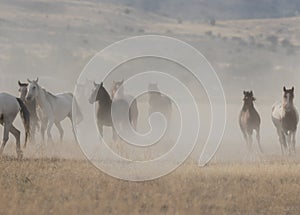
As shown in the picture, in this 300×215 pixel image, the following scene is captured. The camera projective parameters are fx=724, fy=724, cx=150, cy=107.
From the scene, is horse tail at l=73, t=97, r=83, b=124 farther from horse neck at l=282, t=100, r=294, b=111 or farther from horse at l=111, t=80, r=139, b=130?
horse neck at l=282, t=100, r=294, b=111

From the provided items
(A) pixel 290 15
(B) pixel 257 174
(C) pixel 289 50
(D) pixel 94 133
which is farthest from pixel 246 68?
(B) pixel 257 174

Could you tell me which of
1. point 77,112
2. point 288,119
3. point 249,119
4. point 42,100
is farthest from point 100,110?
point 288,119

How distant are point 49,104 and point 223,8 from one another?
403ft

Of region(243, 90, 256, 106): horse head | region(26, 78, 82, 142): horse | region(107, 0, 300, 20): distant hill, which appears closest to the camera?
region(26, 78, 82, 142): horse

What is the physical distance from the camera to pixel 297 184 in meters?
16.4

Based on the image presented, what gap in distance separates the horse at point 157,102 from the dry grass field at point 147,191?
1075 cm

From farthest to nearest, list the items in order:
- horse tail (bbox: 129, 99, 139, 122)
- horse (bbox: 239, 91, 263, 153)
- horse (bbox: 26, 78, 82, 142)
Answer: horse (bbox: 239, 91, 263, 153) < horse tail (bbox: 129, 99, 139, 122) < horse (bbox: 26, 78, 82, 142)

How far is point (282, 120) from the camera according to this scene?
2628 cm

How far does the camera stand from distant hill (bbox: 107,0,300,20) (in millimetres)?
135625

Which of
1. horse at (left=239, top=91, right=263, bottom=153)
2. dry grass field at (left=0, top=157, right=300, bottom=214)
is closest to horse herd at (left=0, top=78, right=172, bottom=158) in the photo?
dry grass field at (left=0, top=157, right=300, bottom=214)

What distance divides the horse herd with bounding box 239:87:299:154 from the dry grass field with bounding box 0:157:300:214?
6.93 meters

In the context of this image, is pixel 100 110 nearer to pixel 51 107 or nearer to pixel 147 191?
pixel 51 107

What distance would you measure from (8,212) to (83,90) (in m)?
15.2

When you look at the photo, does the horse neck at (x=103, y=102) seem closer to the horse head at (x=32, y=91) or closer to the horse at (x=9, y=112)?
the horse head at (x=32, y=91)
